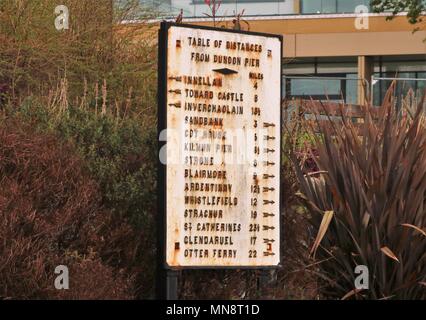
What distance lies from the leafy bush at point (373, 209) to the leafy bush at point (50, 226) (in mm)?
1980

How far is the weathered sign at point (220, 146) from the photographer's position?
9.78 meters

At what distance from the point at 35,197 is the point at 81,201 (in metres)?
0.37

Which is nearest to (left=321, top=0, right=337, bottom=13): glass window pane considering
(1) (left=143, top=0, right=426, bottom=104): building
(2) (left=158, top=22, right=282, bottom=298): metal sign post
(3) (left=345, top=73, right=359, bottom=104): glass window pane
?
(1) (left=143, top=0, right=426, bottom=104): building

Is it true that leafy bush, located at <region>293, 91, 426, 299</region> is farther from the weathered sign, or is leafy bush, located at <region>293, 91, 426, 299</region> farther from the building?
the building

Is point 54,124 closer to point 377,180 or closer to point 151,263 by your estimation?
point 151,263

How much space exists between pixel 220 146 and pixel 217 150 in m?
0.04

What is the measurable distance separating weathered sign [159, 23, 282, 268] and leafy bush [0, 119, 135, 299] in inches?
21.8

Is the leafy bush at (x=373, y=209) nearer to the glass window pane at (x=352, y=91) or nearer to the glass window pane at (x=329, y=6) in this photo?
the glass window pane at (x=352, y=91)

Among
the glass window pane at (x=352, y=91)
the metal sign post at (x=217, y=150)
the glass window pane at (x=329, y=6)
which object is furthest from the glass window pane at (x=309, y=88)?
the metal sign post at (x=217, y=150)

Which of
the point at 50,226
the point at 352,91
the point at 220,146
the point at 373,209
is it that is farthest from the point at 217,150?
the point at 352,91

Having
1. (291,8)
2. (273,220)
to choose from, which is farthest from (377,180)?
(291,8)

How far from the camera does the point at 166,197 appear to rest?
970 centimetres

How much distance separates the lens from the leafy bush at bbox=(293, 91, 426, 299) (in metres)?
10.8

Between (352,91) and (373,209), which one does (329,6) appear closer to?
(352,91)
